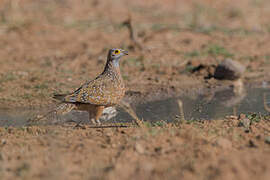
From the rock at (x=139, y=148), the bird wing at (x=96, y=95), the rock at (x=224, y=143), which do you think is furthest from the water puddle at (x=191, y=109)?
the rock at (x=139, y=148)

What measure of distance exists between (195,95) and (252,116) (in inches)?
117

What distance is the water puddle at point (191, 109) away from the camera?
7.73 m

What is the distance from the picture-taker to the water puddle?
773 cm

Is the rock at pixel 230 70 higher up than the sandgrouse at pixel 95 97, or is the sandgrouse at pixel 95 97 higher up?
the rock at pixel 230 70

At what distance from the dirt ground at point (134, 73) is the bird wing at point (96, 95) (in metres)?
0.51

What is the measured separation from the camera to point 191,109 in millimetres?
8328

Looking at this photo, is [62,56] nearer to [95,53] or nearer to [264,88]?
[95,53]

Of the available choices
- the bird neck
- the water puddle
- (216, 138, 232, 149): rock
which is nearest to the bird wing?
the bird neck

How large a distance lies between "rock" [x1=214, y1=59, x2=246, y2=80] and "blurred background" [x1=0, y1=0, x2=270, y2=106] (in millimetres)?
428

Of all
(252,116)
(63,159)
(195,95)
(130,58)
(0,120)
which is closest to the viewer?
(63,159)

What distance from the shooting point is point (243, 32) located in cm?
1479

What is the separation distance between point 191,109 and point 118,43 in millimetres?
5467

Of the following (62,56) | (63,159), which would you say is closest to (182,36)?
(62,56)

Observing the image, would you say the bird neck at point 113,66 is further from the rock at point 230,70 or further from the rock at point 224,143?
the rock at point 230,70
